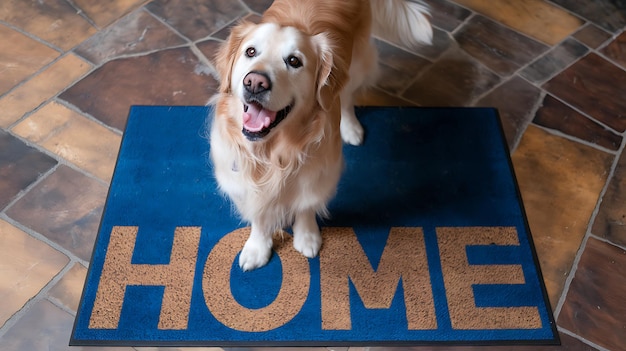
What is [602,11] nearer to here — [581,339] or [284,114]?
[581,339]

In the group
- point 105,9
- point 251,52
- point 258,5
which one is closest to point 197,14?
point 258,5

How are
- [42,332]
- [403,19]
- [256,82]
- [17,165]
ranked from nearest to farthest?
[256,82] → [42,332] → [17,165] → [403,19]

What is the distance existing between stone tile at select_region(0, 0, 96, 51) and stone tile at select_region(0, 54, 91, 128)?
5.2 inches

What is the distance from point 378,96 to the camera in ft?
8.21

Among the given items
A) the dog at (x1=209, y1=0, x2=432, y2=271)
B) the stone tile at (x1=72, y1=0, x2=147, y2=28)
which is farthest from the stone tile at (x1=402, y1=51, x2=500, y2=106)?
the stone tile at (x1=72, y1=0, x2=147, y2=28)

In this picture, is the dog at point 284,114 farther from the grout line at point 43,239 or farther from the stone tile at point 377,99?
the grout line at point 43,239

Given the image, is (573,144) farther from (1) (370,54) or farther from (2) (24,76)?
(2) (24,76)

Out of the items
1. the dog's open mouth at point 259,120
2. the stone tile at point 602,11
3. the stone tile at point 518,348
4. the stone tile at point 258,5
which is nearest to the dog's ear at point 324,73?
the dog's open mouth at point 259,120

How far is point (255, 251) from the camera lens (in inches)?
77.2

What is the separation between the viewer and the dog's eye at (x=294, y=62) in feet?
4.79

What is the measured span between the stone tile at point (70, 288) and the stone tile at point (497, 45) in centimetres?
214

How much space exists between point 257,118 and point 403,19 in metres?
1.24

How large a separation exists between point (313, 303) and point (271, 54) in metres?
0.94

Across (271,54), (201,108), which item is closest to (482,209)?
(271,54)
